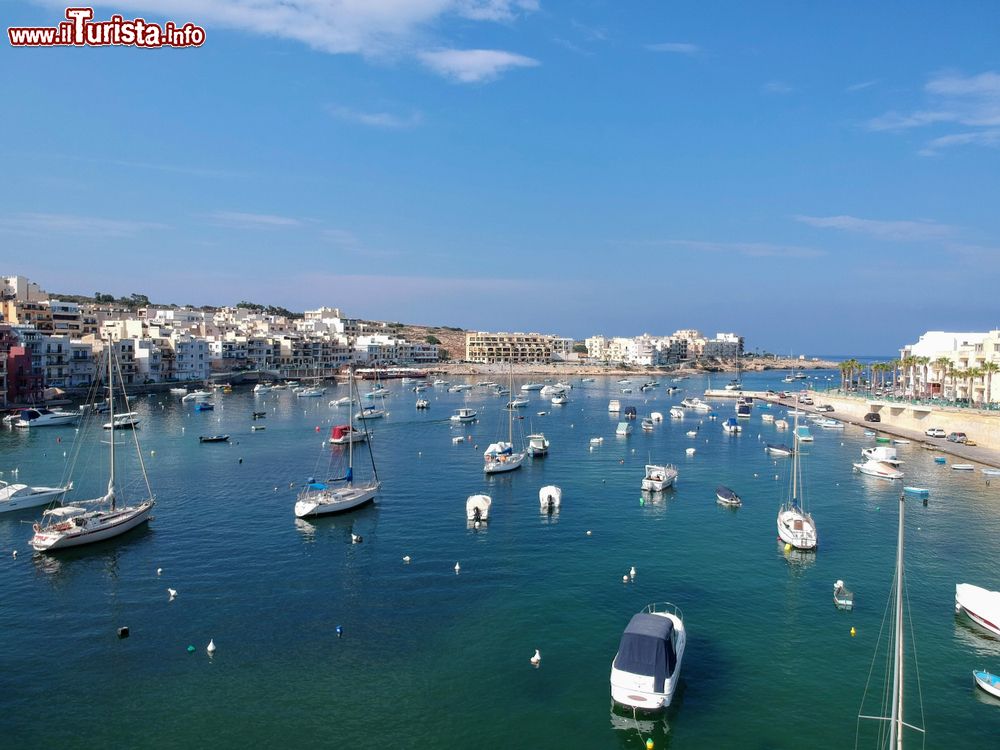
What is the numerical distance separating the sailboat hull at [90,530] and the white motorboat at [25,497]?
7.08 meters

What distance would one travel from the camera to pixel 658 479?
49875mm

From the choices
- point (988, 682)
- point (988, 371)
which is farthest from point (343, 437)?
point (988, 371)

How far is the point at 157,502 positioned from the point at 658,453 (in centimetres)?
4493

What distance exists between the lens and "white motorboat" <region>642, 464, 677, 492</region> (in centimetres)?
4931

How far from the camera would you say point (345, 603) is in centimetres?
2850

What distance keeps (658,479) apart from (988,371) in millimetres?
52214

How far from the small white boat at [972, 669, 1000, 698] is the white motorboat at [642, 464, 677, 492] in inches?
1086

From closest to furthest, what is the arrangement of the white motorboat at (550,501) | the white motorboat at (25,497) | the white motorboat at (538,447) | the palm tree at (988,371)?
the white motorboat at (25,497)
the white motorboat at (550,501)
the white motorboat at (538,447)
the palm tree at (988,371)

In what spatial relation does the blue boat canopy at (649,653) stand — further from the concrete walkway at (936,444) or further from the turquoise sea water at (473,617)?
the concrete walkway at (936,444)

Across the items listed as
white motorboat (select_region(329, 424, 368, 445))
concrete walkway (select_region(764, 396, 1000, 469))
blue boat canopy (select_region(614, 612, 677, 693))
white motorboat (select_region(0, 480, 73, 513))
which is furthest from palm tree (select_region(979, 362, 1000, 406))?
white motorboat (select_region(0, 480, 73, 513))

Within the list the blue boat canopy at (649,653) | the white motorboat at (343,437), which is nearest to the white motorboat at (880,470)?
the blue boat canopy at (649,653)

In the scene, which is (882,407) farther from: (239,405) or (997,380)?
(239,405)

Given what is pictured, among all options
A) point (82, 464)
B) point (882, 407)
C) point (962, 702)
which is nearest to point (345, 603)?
point (962, 702)

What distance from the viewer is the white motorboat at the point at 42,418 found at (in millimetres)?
79688
